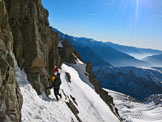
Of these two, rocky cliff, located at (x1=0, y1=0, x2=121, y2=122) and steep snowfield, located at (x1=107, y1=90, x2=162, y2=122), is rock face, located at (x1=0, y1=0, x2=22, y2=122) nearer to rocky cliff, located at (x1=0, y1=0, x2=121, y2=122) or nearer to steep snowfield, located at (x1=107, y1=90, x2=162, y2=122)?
rocky cliff, located at (x1=0, y1=0, x2=121, y2=122)

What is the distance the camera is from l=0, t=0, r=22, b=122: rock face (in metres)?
8.35

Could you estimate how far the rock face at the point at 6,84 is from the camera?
835 centimetres

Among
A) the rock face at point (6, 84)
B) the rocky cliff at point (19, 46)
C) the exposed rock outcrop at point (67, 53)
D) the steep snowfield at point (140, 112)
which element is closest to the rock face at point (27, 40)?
the rocky cliff at point (19, 46)

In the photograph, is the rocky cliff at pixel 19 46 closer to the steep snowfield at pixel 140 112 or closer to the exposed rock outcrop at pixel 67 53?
the exposed rock outcrop at pixel 67 53

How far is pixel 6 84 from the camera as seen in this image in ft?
29.0

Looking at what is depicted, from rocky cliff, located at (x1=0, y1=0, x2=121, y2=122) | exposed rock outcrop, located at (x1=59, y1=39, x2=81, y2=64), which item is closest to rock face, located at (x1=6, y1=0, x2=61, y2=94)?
rocky cliff, located at (x1=0, y1=0, x2=121, y2=122)

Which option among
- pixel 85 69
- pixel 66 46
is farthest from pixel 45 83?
pixel 66 46

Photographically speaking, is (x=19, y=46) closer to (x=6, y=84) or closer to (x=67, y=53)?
(x=6, y=84)

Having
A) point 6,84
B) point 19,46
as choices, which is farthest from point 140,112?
point 6,84

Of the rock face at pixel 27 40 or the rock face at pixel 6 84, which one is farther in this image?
the rock face at pixel 27 40

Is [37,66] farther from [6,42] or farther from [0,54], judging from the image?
[0,54]

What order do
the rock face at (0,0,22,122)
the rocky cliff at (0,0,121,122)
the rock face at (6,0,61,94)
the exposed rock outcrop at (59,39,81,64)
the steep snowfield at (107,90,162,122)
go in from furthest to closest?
the steep snowfield at (107,90,162,122) < the exposed rock outcrop at (59,39,81,64) < the rock face at (6,0,61,94) < the rocky cliff at (0,0,121,122) < the rock face at (0,0,22,122)

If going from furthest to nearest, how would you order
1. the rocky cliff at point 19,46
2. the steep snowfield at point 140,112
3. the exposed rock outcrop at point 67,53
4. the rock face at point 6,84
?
the steep snowfield at point 140,112 → the exposed rock outcrop at point 67,53 → the rocky cliff at point 19,46 → the rock face at point 6,84

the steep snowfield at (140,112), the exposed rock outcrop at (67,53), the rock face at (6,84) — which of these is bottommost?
the steep snowfield at (140,112)
